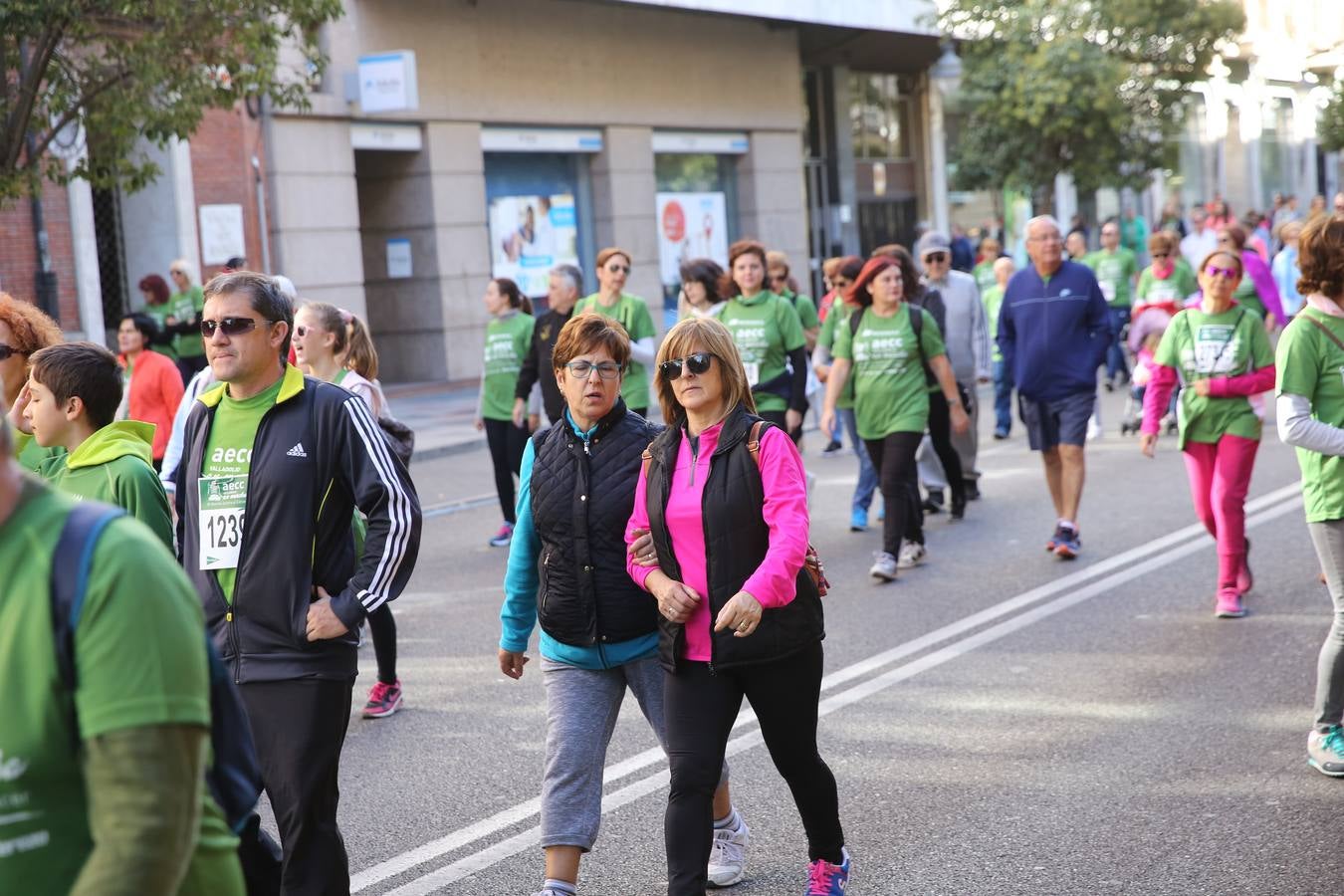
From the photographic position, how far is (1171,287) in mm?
16422

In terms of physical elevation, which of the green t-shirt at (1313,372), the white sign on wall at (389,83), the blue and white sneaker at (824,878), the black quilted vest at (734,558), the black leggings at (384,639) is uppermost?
the white sign on wall at (389,83)

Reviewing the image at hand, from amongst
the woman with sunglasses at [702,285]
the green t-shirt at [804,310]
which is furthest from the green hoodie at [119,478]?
the green t-shirt at [804,310]

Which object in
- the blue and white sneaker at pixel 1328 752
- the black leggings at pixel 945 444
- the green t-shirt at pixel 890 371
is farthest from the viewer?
the black leggings at pixel 945 444

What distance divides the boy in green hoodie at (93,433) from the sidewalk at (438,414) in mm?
12815

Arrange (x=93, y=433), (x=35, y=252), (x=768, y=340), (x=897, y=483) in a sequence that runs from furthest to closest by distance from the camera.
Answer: (x=35, y=252), (x=768, y=340), (x=897, y=483), (x=93, y=433)

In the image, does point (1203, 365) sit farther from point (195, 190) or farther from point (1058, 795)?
point (195, 190)

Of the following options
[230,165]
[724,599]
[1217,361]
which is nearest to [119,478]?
[724,599]

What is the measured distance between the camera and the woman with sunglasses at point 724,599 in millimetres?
4414

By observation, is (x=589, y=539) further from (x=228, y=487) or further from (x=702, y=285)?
(x=702, y=285)

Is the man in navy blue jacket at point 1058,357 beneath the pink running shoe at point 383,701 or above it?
above

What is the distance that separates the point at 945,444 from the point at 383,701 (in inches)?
203

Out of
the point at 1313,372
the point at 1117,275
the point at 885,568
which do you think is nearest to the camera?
the point at 1313,372

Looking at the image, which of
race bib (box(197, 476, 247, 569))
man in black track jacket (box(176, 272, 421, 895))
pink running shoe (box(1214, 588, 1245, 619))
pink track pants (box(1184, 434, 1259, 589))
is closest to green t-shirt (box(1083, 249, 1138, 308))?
pink track pants (box(1184, 434, 1259, 589))

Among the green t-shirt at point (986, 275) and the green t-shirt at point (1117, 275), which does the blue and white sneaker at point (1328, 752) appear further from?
the green t-shirt at point (986, 275)
